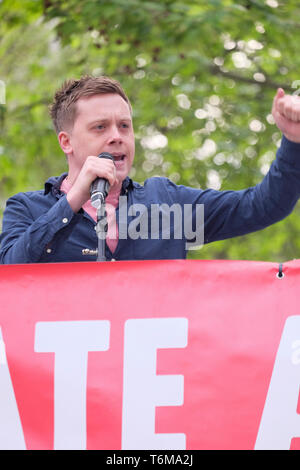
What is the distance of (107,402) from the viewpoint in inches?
96.0

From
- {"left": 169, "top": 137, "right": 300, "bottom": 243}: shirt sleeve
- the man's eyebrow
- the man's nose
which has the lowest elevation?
{"left": 169, "top": 137, "right": 300, "bottom": 243}: shirt sleeve

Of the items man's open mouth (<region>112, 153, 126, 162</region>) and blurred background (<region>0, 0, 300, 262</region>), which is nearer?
man's open mouth (<region>112, 153, 126, 162</region>)

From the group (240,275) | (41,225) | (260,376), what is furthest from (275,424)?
(41,225)

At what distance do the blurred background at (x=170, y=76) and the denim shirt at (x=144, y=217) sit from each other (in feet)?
12.3

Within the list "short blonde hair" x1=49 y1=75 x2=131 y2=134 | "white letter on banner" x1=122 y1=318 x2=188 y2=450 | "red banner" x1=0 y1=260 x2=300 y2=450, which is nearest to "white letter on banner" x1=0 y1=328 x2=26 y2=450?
"red banner" x1=0 y1=260 x2=300 y2=450

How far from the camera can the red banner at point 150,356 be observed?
7.86ft

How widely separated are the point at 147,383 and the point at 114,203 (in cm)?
95

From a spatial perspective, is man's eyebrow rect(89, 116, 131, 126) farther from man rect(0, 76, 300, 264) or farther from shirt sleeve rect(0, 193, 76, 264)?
shirt sleeve rect(0, 193, 76, 264)

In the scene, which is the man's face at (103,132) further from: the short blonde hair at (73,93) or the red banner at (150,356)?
the red banner at (150,356)

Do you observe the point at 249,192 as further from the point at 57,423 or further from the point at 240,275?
the point at 57,423

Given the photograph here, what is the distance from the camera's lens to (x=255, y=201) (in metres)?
2.93

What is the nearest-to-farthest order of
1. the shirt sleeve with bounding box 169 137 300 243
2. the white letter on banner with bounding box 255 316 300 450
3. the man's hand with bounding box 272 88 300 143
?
1. the white letter on banner with bounding box 255 316 300 450
2. the man's hand with bounding box 272 88 300 143
3. the shirt sleeve with bounding box 169 137 300 243

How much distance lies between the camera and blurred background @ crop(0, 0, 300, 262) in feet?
22.7

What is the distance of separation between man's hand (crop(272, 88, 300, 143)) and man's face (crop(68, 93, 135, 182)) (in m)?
0.71
